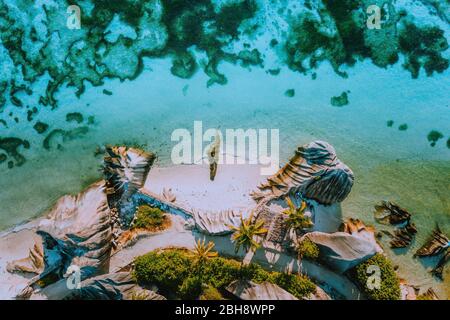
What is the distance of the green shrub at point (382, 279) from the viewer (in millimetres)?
16219

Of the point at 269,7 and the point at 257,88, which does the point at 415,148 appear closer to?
the point at 257,88

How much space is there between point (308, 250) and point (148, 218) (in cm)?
639

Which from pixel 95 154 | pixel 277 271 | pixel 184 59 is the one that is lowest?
pixel 277 271

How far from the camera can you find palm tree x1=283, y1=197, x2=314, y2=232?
52.6ft

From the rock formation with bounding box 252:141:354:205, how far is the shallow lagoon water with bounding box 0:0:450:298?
1.16 meters

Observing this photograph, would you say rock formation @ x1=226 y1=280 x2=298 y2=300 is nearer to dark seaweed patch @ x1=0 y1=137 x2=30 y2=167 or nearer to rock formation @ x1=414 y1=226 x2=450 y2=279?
rock formation @ x1=414 y1=226 x2=450 y2=279

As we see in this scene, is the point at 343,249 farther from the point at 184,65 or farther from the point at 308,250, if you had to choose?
the point at 184,65

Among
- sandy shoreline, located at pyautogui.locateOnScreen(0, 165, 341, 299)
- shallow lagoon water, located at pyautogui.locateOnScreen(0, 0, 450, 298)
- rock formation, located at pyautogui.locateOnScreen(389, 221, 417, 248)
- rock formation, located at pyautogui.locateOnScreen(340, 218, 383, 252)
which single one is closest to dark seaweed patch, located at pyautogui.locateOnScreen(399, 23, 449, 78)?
shallow lagoon water, located at pyautogui.locateOnScreen(0, 0, 450, 298)

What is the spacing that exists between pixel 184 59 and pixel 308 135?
20.6ft

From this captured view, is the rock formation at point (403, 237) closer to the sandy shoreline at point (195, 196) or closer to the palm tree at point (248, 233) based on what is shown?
the sandy shoreline at point (195, 196)
